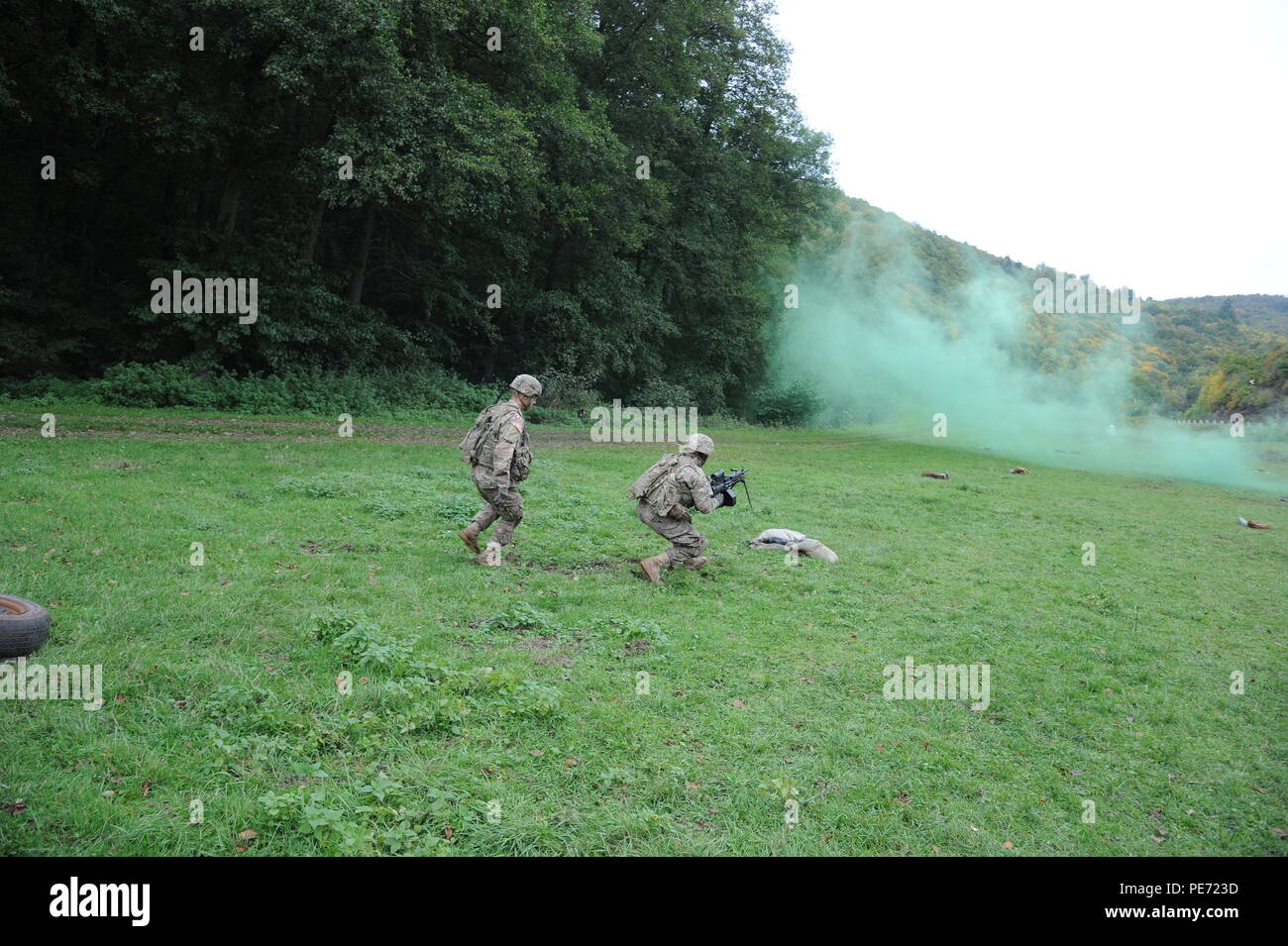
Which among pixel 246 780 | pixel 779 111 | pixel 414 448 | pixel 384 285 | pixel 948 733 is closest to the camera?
pixel 246 780

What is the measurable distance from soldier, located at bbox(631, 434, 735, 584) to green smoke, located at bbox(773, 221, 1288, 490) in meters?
23.5

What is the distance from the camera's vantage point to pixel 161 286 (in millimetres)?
21609

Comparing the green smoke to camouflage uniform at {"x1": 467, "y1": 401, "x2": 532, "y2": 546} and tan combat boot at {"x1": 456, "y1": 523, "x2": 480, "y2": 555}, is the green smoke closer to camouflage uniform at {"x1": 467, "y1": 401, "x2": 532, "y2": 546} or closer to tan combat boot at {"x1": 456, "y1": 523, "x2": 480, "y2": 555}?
camouflage uniform at {"x1": 467, "y1": 401, "x2": 532, "y2": 546}

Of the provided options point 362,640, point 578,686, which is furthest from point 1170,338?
point 362,640

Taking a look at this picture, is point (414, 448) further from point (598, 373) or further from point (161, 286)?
point (598, 373)

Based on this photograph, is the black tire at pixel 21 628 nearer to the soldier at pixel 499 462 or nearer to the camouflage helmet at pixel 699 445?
the soldier at pixel 499 462

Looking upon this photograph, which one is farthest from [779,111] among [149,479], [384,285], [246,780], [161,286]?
[246,780]

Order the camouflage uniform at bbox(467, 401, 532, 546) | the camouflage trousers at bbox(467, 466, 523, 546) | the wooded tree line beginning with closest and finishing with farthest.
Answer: the camouflage uniform at bbox(467, 401, 532, 546), the camouflage trousers at bbox(467, 466, 523, 546), the wooded tree line

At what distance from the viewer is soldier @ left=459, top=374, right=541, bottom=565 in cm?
970

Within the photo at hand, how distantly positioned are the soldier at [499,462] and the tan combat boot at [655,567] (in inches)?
67.0

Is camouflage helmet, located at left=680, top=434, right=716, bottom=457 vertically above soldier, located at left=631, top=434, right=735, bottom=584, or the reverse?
camouflage helmet, located at left=680, top=434, right=716, bottom=457

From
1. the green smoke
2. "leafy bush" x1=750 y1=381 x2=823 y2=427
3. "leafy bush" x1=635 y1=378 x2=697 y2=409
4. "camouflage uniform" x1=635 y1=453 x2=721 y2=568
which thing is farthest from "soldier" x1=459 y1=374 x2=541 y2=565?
"leafy bush" x1=750 y1=381 x2=823 y2=427

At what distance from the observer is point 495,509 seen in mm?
10078

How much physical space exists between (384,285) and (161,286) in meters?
8.70
